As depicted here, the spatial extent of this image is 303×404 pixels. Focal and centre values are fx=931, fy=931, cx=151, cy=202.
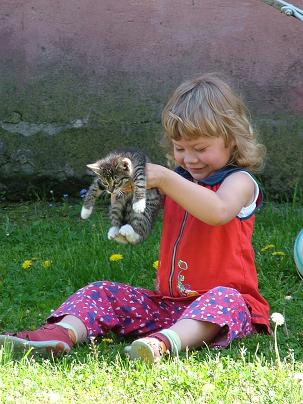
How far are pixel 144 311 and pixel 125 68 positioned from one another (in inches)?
105

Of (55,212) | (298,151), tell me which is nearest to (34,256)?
(55,212)

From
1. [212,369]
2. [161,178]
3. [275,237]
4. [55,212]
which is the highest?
[161,178]

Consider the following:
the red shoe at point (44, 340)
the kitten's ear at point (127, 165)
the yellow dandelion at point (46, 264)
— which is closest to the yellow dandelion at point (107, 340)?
the red shoe at point (44, 340)

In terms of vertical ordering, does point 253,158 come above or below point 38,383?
above

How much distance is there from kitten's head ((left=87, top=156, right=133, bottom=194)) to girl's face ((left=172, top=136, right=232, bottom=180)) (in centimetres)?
35

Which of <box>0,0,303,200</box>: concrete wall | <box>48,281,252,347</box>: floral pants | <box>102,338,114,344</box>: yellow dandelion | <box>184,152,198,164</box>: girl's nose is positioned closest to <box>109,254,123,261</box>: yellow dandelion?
<box>48,281,252,347</box>: floral pants

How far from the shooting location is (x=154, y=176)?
340 cm

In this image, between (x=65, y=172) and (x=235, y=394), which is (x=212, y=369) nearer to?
(x=235, y=394)

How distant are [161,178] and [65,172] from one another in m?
2.98

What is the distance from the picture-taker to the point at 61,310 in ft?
12.1

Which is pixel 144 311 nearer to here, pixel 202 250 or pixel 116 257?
pixel 202 250

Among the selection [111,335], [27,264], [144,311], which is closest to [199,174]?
[144,311]

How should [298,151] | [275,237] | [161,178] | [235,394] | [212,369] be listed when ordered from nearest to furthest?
[235,394] < [212,369] < [161,178] < [275,237] < [298,151]

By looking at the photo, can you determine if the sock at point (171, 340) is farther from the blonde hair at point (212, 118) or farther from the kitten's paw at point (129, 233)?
the blonde hair at point (212, 118)
